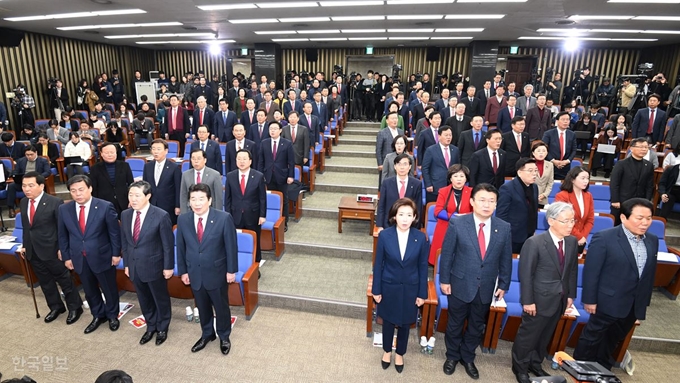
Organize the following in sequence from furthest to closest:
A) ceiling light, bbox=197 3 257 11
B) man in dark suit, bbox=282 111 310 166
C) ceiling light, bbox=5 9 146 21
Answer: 1. ceiling light, bbox=5 9 146 21
2. ceiling light, bbox=197 3 257 11
3. man in dark suit, bbox=282 111 310 166

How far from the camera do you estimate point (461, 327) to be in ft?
9.82

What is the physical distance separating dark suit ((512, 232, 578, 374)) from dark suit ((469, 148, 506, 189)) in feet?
5.92

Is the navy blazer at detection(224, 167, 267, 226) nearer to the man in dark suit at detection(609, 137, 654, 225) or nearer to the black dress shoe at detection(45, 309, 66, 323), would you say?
the black dress shoe at detection(45, 309, 66, 323)

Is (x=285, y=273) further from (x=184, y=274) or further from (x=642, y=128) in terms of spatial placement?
(x=642, y=128)

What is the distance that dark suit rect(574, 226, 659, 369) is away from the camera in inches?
107

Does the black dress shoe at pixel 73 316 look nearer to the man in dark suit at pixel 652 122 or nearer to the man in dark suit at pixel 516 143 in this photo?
the man in dark suit at pixel 516 143

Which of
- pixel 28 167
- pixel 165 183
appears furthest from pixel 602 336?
pixel 28 167

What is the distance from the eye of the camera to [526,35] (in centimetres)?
1047

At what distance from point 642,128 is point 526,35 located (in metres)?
5.18

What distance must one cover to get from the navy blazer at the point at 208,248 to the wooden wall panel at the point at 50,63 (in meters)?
10.9

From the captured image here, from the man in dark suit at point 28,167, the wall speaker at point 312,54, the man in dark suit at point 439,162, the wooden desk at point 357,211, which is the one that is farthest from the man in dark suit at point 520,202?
the wall speaker at point 312,54

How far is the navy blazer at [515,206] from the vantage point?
3.54m

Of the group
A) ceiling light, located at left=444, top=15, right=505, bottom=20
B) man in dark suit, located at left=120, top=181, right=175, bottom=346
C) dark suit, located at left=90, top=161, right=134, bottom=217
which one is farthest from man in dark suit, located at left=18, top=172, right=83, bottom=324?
ceiling light, located at left=444, top=15, right=505, bottom=20

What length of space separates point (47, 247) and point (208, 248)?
1.76 m
